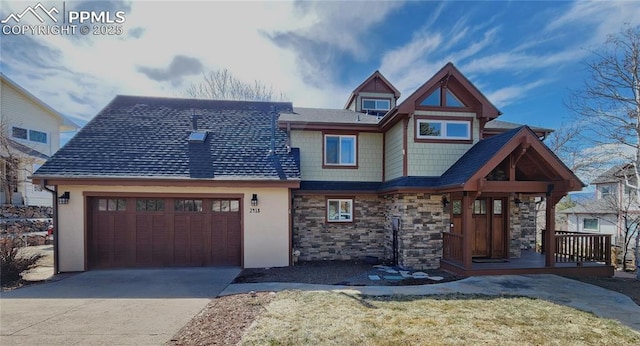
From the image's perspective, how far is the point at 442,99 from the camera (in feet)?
32.9

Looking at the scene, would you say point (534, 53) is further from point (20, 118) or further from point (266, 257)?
point (20, 118)

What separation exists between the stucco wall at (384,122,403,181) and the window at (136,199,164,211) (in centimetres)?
798

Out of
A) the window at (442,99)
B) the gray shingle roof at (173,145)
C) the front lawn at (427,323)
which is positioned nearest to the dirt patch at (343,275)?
the front lawn at (427,323)

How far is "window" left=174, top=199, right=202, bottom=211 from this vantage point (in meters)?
9.87

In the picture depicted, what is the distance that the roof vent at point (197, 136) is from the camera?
1084 centimetres

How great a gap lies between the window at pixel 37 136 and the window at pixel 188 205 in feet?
59.7

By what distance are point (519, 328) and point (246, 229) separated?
301 inches

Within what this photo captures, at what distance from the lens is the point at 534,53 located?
11922 mm

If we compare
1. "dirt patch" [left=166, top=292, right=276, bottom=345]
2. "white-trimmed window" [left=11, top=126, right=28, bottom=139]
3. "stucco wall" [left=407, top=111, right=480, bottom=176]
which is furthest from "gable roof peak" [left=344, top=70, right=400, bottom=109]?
"white-trimmed window" [left=11, top=126, right=28, bottom=139]

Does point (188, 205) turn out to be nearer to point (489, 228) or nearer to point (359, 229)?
point (359, 229)
